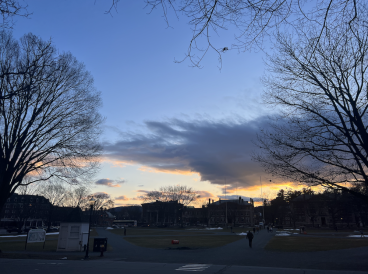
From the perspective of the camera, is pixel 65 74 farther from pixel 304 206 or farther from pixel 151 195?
pixel 304 206

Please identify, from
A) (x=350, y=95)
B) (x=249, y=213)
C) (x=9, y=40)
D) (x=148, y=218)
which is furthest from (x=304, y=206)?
(x=9, y=40)

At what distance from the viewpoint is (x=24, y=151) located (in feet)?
60.8

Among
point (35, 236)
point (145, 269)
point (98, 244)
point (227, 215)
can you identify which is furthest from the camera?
point (227, 215)

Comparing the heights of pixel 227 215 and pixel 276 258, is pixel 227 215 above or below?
above

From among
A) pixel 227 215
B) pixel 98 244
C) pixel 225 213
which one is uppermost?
pixel 225 213

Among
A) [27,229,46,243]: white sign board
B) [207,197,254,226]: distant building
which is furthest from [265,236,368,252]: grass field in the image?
Answer: [207,197,254,226]: distant building

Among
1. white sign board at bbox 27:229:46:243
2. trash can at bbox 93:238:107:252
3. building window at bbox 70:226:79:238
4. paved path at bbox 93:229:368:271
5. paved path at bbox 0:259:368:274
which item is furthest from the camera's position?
white sign board at bbox 27:229:46:243

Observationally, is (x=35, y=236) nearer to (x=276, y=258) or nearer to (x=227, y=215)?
(x=276, y=258)

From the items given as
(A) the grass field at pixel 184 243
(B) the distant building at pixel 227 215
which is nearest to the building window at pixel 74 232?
(A) the grass field at pixel 184 243

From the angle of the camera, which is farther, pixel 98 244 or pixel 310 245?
pixel 310 245

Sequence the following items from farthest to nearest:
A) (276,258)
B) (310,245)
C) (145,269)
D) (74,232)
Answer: (310,245), (74,232), (276,258), (145,269)

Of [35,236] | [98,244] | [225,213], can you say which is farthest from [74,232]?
[225,213]

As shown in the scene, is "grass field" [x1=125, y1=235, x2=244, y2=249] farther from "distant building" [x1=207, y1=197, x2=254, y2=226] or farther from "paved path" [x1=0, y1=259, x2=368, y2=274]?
"distant building" [x1=207, y1=197, x2=254, y2=226]

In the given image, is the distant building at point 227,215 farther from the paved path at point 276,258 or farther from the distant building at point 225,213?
the paved path at point 276,258
